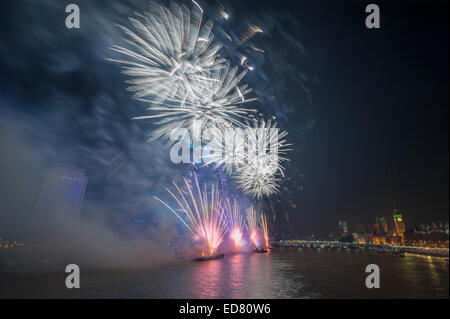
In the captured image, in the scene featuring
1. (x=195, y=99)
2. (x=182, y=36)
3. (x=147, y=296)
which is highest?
(x=182, y=36)
